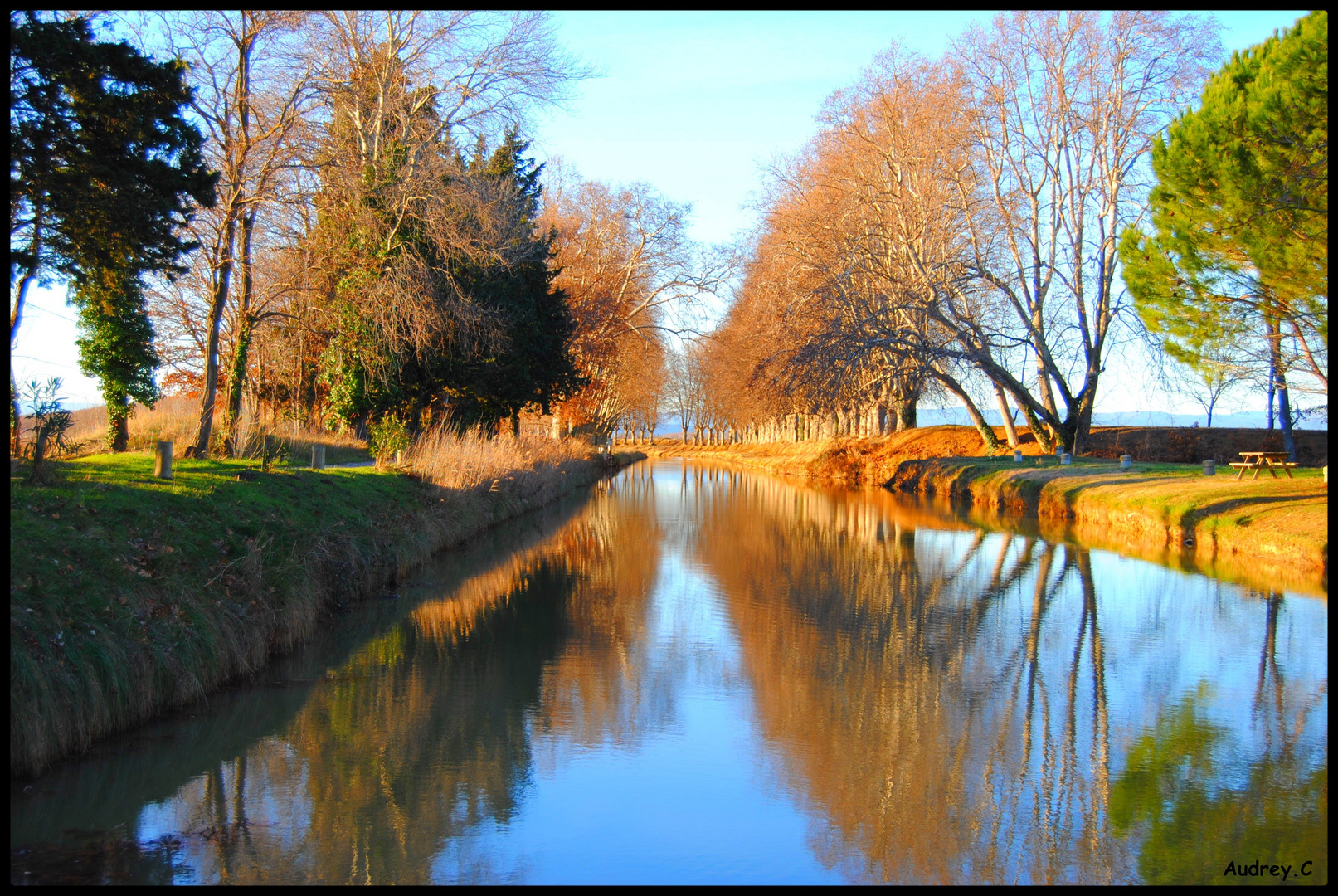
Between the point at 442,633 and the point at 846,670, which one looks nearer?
the point at 846,670

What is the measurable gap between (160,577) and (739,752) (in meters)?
4.70

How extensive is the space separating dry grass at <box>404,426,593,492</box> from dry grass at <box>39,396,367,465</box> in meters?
2.03

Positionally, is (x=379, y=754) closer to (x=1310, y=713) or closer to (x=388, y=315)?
(x=1310, y=713)

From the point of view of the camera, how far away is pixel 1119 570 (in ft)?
46.4

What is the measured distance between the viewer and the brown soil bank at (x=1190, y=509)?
14.0 meters

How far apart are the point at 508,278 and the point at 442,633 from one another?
15210mm

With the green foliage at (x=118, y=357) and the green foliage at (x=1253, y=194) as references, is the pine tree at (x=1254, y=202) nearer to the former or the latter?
the green foliage at (x=1253, y=194)

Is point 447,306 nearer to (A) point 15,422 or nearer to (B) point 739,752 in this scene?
(A) point 15,422

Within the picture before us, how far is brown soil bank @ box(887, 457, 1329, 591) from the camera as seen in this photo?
14023 mm

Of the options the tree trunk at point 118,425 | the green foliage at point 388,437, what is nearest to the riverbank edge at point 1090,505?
the green foliage at point 388,437

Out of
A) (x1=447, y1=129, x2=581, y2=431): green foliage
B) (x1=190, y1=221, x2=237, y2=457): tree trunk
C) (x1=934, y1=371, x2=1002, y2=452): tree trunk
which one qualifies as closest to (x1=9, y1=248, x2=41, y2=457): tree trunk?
(x1=190, y1=221, x2=237, y2=457): tree trunk

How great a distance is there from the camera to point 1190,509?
666 inches

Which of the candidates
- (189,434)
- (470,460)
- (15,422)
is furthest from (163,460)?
(470,460)

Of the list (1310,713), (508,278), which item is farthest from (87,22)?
(508,278)
